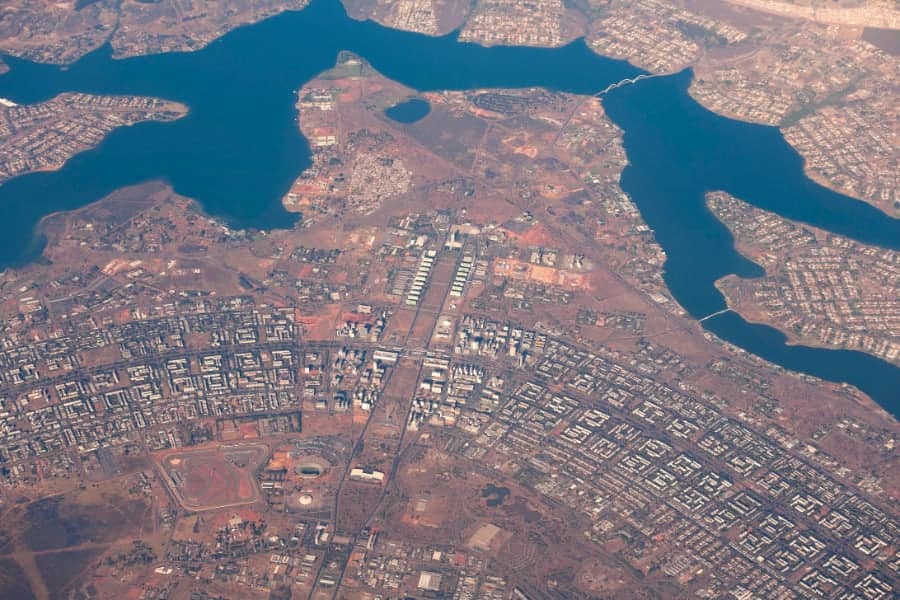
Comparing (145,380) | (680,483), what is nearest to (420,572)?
(680,483)

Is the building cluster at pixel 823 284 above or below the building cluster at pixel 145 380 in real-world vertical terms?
above

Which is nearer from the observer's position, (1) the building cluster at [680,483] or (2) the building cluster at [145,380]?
(1) the building cluster at [680,483]

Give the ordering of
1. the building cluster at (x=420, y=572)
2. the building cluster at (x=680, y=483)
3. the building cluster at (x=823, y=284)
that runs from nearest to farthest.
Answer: the building cluster at (x=420, y=572) → the building cluster at (x=680, y=483) → the building cluster at (x=823, y=284)

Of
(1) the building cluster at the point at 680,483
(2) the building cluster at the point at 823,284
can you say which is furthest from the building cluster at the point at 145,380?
(2) the building cluster at the point at 823,284

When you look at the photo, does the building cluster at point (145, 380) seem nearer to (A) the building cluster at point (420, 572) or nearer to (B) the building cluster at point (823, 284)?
(A) the building cluster at point (420, 572)

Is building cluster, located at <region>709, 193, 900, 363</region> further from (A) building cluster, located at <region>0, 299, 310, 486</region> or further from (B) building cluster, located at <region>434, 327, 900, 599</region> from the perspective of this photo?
(A) building cluster, located at <region>0, 299, 310, 486</region>

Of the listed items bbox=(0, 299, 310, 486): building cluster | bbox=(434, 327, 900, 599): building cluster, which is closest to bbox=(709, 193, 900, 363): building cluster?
bbox=(434, 327, 900, 599): building cluster

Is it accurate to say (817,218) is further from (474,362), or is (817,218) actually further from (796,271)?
(474,362)

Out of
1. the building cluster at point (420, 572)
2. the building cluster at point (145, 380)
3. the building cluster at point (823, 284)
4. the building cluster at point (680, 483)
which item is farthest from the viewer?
the building cluster at point (823, 284)
